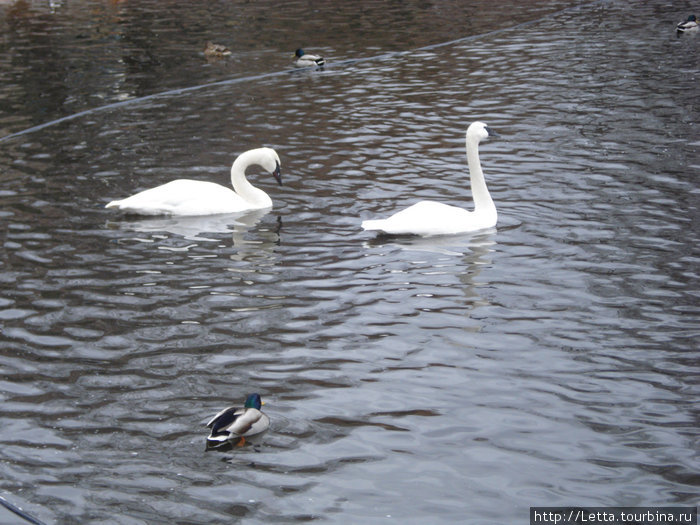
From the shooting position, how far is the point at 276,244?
38.6 feet

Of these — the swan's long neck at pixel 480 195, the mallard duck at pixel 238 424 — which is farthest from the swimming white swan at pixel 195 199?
the mallard duck at pixel 238 424

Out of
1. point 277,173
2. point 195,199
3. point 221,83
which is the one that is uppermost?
point 221,83

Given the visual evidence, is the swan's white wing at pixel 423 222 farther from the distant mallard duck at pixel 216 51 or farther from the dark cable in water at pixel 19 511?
the distant mallard duck at pixel 216 51

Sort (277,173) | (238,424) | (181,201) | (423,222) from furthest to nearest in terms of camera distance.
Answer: (277,173)
(181,201)
(423,222)
(238,424)

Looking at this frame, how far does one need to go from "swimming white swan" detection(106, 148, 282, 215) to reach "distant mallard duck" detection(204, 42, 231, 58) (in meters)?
12.2

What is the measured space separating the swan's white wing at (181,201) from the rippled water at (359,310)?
0.19 m

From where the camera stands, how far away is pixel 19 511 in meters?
6.23

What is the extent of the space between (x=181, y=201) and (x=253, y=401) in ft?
20.2

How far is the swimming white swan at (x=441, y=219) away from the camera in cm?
1146

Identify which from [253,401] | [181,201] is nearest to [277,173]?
[181,201]

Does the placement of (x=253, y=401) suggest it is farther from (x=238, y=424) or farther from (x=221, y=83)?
(x=221, y=83)

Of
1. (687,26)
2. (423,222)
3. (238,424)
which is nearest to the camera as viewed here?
(238,424)

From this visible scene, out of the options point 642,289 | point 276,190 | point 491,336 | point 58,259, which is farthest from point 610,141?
point 58,259

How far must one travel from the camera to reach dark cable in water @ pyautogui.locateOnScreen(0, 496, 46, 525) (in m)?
6.14
